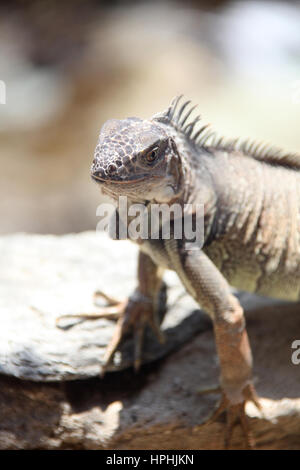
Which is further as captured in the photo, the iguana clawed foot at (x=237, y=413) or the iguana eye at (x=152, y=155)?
the iguana clawed foot at (x=237, y=413)

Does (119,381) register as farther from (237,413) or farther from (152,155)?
(152,155)

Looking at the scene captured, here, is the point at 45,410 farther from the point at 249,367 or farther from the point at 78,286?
the point at 249,367

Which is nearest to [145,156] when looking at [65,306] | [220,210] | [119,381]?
[220,210]

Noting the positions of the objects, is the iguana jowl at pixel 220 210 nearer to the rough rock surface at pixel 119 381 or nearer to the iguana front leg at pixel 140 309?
the iguana front leg at pixel 140 309

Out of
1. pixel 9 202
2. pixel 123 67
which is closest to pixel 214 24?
pixel 123 67

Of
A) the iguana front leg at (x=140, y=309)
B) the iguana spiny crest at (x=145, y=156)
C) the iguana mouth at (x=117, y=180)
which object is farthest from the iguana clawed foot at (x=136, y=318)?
the iguana mouth at (x=117, y=180)

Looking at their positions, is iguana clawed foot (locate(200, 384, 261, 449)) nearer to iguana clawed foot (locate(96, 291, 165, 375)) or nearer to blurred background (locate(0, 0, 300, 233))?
iguana clawed foot (locate(96, 291, 165, 375))

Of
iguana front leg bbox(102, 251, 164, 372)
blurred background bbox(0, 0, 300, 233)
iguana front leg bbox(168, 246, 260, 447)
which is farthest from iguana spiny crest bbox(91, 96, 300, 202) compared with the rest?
blurred background bbox(0, 0, 300, 233)
